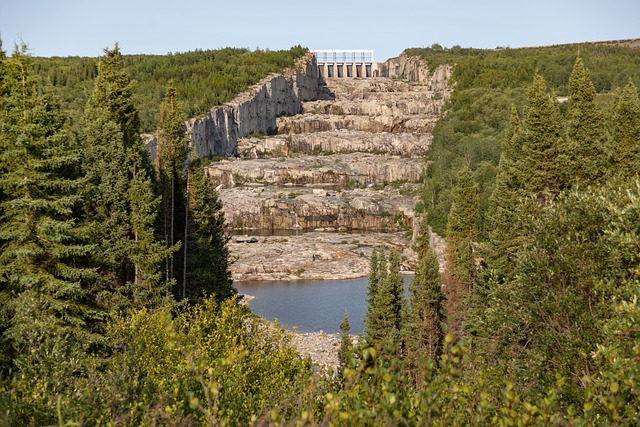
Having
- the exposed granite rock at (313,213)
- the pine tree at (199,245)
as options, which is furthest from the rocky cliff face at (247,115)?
the pine tree at (199,245)

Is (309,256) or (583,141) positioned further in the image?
(309,256)

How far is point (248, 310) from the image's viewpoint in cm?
3212

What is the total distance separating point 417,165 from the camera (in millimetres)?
140625

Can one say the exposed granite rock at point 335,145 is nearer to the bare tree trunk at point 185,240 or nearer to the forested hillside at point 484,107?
the forested hillside at point 484,107

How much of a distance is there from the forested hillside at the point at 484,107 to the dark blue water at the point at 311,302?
52.5 ft

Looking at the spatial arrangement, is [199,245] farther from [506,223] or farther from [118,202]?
[506,223]

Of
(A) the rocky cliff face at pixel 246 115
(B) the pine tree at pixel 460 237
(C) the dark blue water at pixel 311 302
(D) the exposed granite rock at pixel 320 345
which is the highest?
(A) the rocky cliff face at pixel 246 115

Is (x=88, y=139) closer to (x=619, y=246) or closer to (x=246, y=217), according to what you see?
(x=619, y=246)

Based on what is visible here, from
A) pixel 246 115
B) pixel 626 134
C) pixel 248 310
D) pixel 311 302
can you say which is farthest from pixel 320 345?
pixel 246 115

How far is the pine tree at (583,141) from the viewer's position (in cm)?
3512

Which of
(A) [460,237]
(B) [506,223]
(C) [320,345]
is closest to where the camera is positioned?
(B) [506,223]

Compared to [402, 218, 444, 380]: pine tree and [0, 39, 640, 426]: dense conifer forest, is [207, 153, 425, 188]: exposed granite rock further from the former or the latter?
[402, 218, 444, 380]: pine tree

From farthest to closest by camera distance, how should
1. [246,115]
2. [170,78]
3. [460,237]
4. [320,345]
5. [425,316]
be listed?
[246,115]
[170,78]
[320,345]
[460,237]
[425,316]

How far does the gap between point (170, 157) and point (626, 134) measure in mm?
29961
